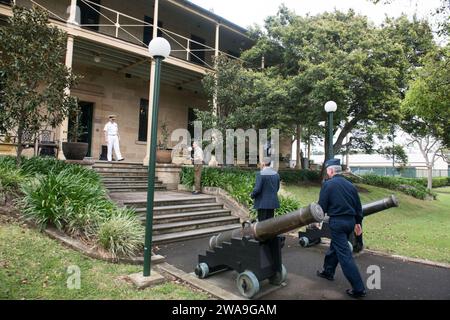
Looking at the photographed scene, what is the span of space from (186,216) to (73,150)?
4.30 metres

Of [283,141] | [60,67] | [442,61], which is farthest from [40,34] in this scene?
[283,141]

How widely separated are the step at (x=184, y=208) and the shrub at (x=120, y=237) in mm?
1896

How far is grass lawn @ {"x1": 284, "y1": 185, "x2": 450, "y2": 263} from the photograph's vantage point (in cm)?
712

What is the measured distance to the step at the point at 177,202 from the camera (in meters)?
7.87

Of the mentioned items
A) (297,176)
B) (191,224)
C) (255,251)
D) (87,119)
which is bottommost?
(191,224)

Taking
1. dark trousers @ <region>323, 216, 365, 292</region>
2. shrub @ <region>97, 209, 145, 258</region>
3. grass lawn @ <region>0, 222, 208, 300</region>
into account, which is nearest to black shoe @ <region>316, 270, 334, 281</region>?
dark trousers @ <region>323, 216, 365, 292</region>

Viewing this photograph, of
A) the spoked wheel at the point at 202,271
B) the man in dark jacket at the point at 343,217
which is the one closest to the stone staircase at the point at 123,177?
the spoked wheel at the point at 202,271

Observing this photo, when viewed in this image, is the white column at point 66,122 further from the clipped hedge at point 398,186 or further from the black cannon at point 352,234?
the clipped hedge at point 398,186

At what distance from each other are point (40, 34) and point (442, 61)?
35.0ft

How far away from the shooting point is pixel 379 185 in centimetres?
2086

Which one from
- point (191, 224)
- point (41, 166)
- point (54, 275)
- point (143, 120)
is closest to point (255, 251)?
point (54, 275)

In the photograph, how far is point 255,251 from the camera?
432 centimetres

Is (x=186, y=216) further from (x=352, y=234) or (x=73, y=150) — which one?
(x=73, y=150)

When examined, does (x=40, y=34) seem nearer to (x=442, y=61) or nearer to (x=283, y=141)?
(x=442, y=61)
